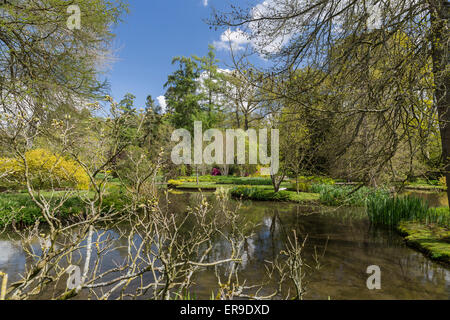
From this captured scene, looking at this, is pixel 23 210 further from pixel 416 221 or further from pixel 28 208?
pixel 416 221

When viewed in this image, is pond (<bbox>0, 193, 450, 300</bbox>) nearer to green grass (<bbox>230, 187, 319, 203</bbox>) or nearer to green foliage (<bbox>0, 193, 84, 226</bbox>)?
green foliage (<bbox>0, 193, 84, 226</bbox>)

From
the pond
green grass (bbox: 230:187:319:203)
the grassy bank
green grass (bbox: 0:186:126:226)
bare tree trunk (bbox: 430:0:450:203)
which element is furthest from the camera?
green grass (bbox: 230:187:319:203)

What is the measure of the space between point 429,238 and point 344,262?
2.57m

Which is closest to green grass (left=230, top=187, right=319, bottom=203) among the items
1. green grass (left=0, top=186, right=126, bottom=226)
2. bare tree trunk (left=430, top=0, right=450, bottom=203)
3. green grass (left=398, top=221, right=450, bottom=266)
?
green grass (left=398, top=221, right=450, bottom=266)

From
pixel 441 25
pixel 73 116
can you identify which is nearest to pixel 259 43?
pixel 441 25

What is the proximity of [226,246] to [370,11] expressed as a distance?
5509mm

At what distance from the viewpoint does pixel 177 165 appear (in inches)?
1002

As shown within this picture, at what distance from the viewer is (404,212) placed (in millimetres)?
7477

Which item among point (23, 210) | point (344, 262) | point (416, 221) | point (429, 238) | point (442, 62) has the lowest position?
point (344, 262)

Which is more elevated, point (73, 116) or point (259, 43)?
point (259, 43)

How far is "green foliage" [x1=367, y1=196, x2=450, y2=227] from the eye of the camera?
700 cm

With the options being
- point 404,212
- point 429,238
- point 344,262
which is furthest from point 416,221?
point 344,262

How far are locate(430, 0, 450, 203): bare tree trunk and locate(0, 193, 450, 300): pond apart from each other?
181cm
